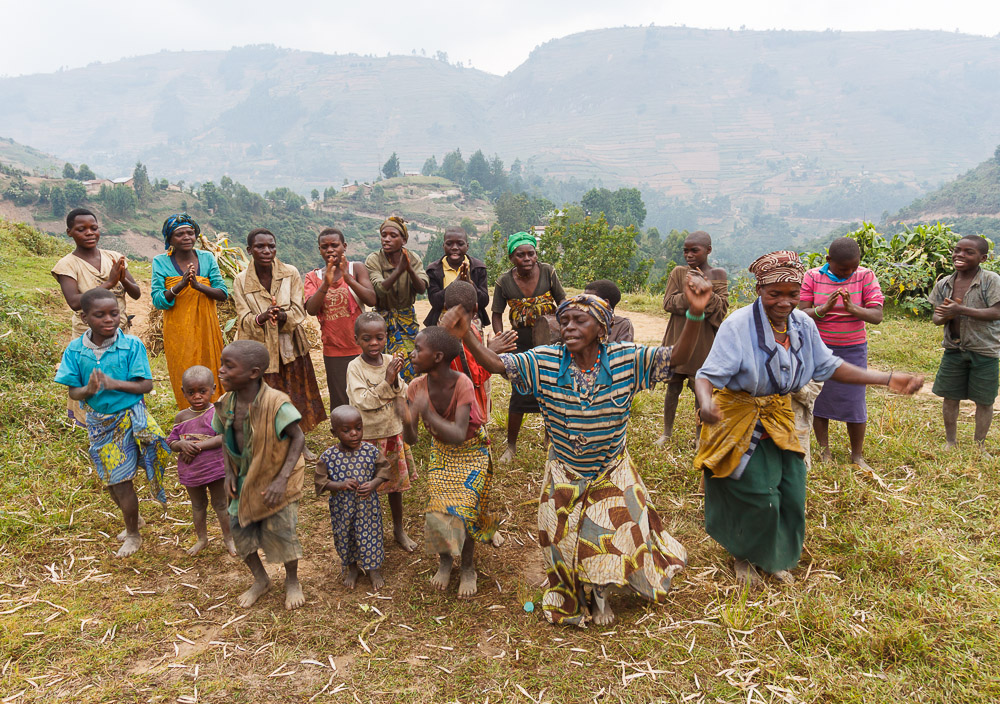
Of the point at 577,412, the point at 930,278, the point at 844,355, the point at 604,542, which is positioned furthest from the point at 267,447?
the point at 930,278

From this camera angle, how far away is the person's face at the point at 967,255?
5055mm

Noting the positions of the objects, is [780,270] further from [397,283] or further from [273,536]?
[273,536]

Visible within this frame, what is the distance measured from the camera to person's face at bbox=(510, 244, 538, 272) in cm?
502

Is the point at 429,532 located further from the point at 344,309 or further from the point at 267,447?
the point at 344,309

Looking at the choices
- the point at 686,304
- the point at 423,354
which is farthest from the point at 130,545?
the point at 686,304

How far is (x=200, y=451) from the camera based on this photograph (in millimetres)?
3732

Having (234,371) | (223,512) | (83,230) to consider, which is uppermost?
(83,230)

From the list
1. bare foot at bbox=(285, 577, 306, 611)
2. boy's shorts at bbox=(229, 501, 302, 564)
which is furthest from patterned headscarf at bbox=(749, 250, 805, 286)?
bare foot at bbox=(285, 577, 306, 611)

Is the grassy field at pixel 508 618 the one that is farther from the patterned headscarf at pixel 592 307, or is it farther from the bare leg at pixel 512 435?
the patterned headscarf at pixel 592 307

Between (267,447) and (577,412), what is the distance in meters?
1.74

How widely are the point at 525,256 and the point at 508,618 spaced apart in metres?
2.87

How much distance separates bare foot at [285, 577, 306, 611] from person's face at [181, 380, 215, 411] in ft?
4.04

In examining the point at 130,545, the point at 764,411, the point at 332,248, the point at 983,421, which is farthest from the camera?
the point at 983,421

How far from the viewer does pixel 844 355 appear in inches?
192
